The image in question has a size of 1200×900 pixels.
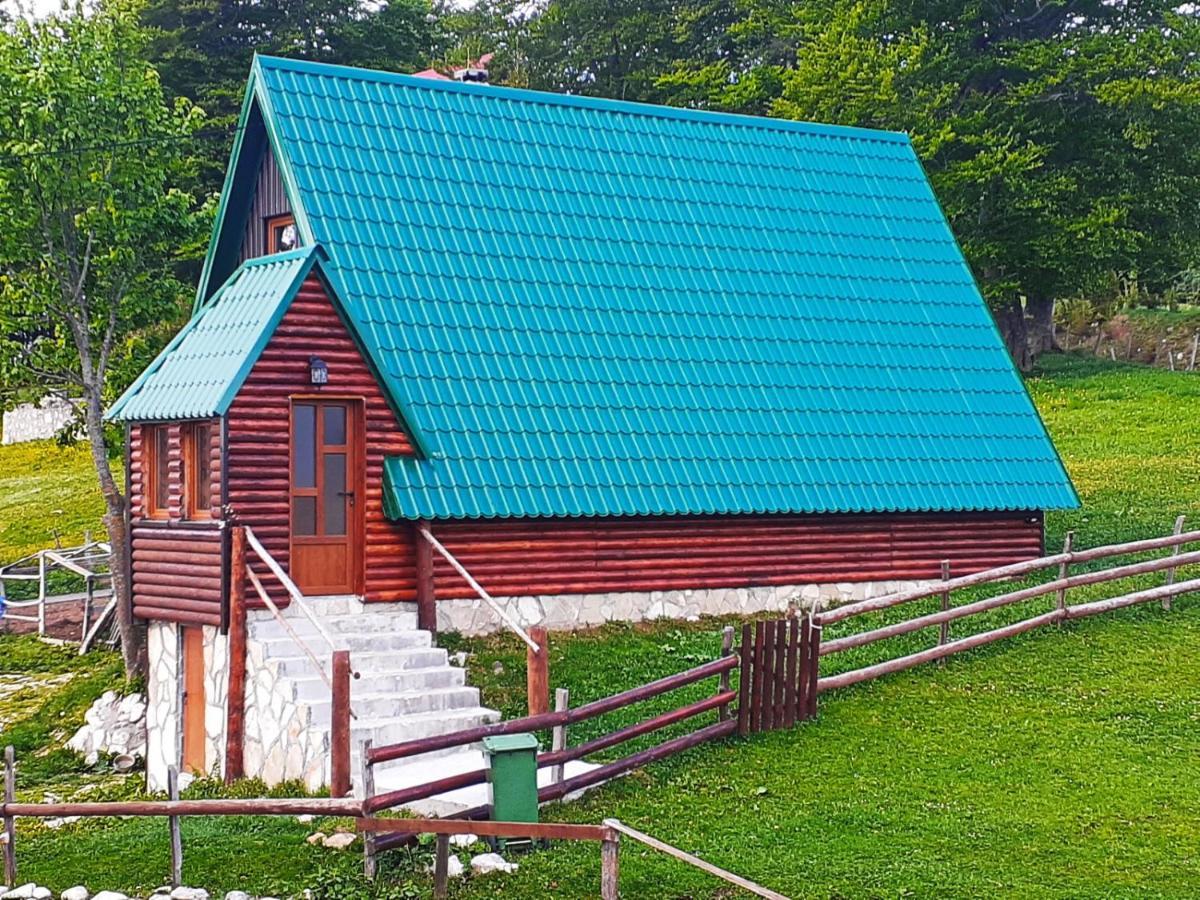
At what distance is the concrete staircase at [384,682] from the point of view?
15750mm

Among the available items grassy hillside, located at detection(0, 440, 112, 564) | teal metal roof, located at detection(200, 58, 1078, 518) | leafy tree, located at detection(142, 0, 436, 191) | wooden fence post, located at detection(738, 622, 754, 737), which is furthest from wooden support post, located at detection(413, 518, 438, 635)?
leafy tree, located at detection(142, 0, 436, 191)

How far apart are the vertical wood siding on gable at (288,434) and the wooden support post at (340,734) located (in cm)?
303

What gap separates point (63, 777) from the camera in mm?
20891

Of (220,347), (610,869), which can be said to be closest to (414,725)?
(220,347)

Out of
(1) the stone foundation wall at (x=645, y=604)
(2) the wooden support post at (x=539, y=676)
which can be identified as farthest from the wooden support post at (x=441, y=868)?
(1) the stone foundation wall at (x=645, y=604)

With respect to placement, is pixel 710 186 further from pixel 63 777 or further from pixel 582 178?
pixel 63 777

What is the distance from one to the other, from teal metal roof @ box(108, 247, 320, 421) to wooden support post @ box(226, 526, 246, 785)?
1.48 meters

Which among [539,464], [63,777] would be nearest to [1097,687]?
[539,464]

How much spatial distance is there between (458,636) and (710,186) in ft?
27.6

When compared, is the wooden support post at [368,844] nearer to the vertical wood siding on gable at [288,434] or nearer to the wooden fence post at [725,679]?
the wooden fence post at [725,679]

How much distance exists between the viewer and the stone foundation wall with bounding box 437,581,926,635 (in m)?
19.8

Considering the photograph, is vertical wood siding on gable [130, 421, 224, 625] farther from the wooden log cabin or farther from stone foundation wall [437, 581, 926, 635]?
A: stone foundation wall [437, 581, 926, 635]

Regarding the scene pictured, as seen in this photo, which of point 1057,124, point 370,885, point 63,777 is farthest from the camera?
point 1057,124

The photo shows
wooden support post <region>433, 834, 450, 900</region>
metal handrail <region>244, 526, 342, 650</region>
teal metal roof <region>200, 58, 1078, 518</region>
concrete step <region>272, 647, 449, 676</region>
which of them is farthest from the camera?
teal metal roof <region>200, 58, 1078, 518</region>
